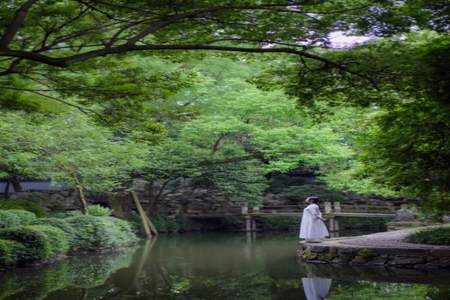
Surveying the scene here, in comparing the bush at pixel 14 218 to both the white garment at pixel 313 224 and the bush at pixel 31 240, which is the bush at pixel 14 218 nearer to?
the bush at pixel 31 240

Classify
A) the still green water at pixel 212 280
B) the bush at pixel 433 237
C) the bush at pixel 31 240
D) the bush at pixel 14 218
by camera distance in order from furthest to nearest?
the bush at pixel 14 218, the bush at pixel 31 240, the bush at pixel 433 237, the still green water at pixel 212 280

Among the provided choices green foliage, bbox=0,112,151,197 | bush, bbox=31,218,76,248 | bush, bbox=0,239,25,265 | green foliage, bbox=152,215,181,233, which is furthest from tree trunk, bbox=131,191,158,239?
bush, bbox=0,239,25,265

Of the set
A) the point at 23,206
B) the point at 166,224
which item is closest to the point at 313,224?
the point at 23,206

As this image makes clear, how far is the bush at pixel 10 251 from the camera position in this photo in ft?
38.1

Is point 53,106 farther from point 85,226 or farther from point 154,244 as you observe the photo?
point 154,244

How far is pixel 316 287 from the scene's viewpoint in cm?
889

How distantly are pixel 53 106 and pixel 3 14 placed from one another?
9.74 feet

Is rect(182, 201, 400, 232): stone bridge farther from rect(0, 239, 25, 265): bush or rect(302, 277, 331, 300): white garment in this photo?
rect(0, 239, 25, 265): bush

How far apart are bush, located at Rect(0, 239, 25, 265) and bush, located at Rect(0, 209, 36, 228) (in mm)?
2131

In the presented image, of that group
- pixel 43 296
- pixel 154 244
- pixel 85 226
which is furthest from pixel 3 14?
pixel 154 244

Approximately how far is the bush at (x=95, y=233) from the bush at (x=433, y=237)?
8.79 metres

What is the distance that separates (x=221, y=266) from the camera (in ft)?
39.6

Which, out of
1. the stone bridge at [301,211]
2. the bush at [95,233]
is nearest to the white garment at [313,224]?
the bush at [95,233]

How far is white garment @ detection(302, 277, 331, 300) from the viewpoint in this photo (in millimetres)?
8113
